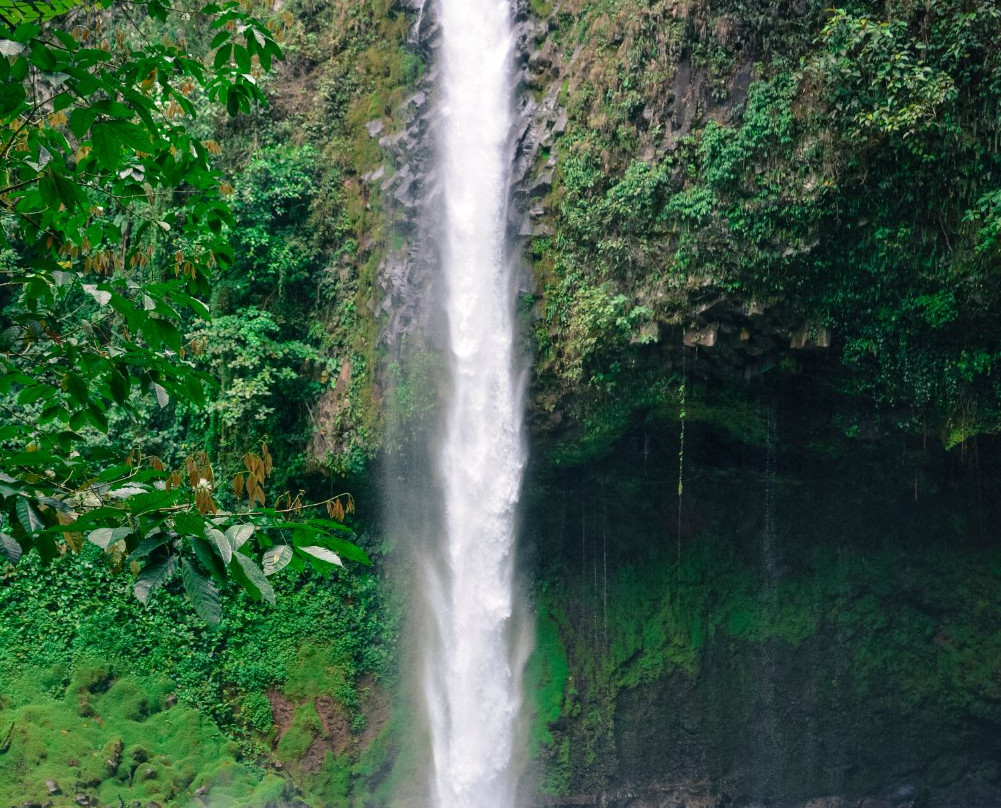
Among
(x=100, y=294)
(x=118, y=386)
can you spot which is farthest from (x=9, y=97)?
(x=118, y=386)

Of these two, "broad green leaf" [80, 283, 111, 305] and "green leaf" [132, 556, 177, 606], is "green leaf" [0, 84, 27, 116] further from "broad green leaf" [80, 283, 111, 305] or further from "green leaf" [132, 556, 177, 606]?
"green leaf" [132, 556, 177, 606]

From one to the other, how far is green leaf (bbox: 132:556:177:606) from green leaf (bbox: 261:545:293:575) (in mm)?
243

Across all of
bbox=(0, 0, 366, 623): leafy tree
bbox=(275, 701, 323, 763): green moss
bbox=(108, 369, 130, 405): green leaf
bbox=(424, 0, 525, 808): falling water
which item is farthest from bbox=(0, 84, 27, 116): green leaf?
bbox=(275, 701, 323, 763): green moss

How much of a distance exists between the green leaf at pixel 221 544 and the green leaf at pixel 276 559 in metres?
0.14

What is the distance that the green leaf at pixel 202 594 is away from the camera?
7.24 ft

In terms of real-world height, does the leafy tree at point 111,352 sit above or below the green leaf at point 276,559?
above

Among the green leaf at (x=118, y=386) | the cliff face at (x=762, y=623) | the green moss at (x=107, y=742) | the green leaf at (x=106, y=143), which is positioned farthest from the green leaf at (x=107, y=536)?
the cliff face at (x=762, y=623)

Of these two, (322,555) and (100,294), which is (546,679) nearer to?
(100,294)

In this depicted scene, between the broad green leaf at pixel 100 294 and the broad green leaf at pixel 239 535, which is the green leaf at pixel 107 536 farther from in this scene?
the broad green leaf at pixel 100 294

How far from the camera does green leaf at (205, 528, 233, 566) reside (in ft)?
7.55

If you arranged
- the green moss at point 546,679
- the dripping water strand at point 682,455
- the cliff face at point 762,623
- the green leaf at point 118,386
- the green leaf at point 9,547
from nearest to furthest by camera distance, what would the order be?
the green leaf at point 9,547 < the green leaf at point 118,386 < the dripping water strand at point 682,455 < the cliff face at point 762,623 < the green moss at point 546,679

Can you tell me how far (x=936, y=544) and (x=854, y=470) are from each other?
142 cm

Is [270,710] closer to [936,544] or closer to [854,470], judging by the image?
[854,470]

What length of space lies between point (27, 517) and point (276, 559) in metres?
0.67
